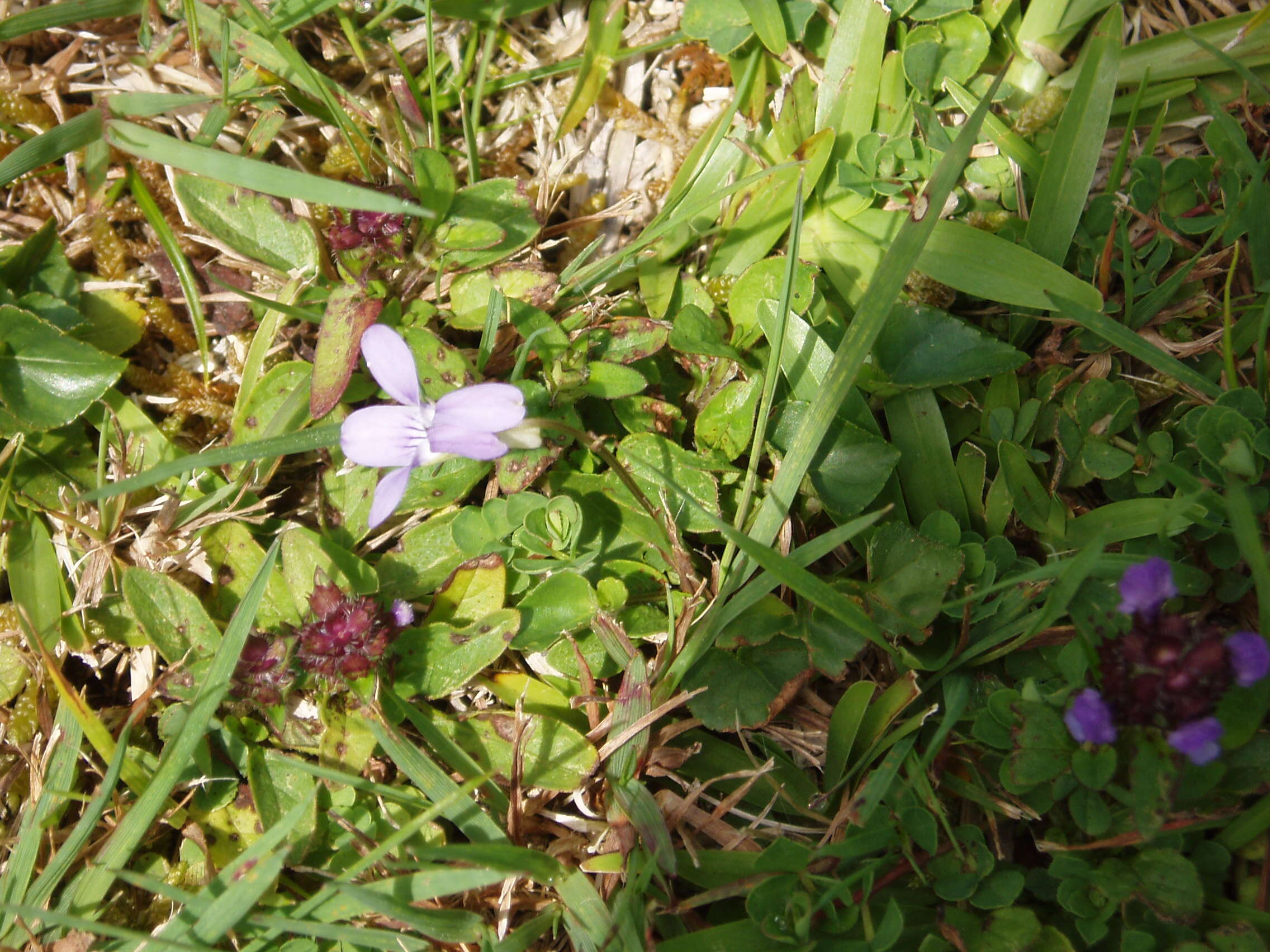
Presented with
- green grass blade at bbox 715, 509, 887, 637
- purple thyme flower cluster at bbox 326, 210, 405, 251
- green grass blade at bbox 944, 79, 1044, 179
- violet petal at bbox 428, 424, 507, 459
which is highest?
green grass blade at bbox 944, 79, 1044, 179

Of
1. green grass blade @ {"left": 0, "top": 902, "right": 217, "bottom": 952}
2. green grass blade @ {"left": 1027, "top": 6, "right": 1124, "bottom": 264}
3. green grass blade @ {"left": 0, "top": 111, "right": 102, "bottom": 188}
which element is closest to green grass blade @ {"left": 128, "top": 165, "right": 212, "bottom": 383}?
green grass blade @ {"left": 0, "top": 111, "right": 102, "bottom": 188}

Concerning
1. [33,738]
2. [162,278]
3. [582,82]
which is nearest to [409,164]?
[582,82]

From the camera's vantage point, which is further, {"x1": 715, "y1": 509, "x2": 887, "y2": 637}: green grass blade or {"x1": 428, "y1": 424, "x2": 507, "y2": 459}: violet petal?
{"x1": 715, "y1": 509, "x2": 887, "y2": 637}: green grass blade

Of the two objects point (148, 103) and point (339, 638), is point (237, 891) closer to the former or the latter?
point (339, 638)

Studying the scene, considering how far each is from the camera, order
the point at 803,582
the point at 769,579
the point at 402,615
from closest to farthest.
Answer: the point at 803,582 → the point at 769,579 → the point at 402,615

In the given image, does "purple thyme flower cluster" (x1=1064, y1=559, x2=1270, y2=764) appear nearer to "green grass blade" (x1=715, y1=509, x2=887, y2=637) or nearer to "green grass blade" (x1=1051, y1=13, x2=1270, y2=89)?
"green grass blade" (x1=715, y1=509, x2=887, y2=637)

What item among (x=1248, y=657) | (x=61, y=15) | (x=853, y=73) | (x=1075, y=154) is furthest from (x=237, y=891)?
(x=1075, y=154)

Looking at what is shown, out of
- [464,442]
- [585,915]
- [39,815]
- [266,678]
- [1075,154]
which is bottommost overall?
[39,815]
